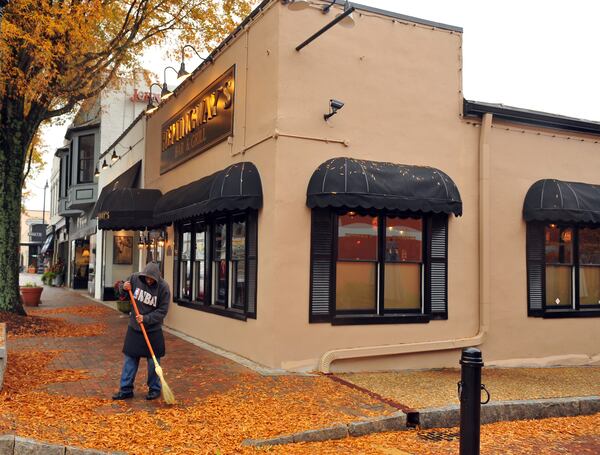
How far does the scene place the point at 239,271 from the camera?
34.6ft

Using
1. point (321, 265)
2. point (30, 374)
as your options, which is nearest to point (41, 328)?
point (30, 374)

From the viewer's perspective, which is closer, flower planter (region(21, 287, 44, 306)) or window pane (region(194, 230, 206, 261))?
window pane (region(194, 230, 206, 261))

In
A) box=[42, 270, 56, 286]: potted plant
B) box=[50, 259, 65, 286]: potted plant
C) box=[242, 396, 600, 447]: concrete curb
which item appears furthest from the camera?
box=[50, 259, 65, 286]: potted plant

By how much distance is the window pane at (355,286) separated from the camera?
366 inches

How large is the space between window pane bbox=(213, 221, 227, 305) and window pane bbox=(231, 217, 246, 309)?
30 centimetres

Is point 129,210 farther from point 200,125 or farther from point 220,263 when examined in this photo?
point 220,263

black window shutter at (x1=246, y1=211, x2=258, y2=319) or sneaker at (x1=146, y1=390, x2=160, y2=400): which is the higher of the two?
black window shutter at (x1=246, y1=211, x2=258, y2=319)

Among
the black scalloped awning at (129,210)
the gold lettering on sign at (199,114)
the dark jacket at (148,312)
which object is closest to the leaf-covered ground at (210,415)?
the dark jacket at (148,312)

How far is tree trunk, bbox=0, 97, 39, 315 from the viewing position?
13195 mm

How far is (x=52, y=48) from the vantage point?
12312 millimetres

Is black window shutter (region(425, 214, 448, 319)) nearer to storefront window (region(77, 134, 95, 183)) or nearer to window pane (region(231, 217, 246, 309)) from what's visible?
window pane (region(231, 217, 246, 309))

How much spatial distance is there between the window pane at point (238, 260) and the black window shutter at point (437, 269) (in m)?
3.15

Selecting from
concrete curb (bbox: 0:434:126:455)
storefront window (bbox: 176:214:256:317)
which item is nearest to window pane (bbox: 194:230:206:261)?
storefront window (bbox: 176:214:256:317)

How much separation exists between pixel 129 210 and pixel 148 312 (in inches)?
314
